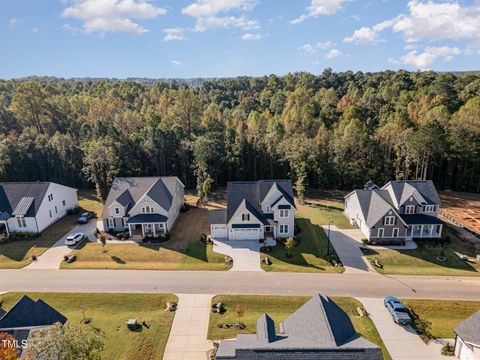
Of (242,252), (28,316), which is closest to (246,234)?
(242,252)

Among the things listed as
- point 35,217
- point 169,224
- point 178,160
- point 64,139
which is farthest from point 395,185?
point 64,139

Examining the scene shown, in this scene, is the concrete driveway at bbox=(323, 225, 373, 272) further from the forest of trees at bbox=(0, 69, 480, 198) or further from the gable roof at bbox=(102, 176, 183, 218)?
the gable roof at bbox=(102, 176, 183, 218)

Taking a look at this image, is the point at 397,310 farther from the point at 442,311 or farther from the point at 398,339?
the point at 442,311

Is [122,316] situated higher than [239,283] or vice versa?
[239,283]

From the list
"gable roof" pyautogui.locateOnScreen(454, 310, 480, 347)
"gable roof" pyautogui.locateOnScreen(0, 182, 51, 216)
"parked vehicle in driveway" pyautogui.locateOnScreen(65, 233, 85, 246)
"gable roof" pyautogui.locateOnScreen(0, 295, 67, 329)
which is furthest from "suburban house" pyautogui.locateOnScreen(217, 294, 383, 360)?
"gable roof" pyautogui.locateOnScreen(0, 182, 51, 216)

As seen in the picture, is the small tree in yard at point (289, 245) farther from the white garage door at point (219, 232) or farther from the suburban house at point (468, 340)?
the suburban house at point (468, 340)

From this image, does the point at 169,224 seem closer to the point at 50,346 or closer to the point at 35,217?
the point at 35,217

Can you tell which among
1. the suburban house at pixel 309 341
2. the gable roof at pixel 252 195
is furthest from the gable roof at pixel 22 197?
the suburban house at pixel 309 341
